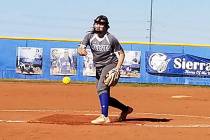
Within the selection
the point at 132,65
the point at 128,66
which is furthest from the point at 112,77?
the point at 132,65

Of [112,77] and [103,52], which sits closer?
[112,77]

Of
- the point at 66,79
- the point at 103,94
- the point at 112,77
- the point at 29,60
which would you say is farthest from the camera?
the point at 29,60

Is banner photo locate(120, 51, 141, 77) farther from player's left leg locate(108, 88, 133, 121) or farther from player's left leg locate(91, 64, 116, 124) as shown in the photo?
player's left leg locate(91, 64, 116, 124)

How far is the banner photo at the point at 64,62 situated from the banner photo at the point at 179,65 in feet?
16.1

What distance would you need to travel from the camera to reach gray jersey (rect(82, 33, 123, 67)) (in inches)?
375

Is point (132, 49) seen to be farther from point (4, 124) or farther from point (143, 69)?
point (4, 124)

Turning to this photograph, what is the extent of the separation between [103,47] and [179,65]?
2847 centimetres

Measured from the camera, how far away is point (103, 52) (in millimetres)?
9555

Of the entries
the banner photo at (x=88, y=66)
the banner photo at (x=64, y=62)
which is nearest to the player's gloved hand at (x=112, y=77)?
the banner photo at (x=88, y=66)

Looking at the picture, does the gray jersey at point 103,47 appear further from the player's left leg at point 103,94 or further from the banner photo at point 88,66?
the banner photo at point 88,66

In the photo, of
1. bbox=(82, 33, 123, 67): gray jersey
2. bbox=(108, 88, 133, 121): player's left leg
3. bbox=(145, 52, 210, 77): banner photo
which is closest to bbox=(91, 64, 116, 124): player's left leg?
bbox=(82, 33, 123, 67): gray jersey

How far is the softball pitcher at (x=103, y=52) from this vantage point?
947 centimetres

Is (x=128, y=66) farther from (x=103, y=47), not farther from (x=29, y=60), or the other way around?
(x=103, y=47)

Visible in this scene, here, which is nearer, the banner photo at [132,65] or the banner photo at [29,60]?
the banner photo at [132,65]
